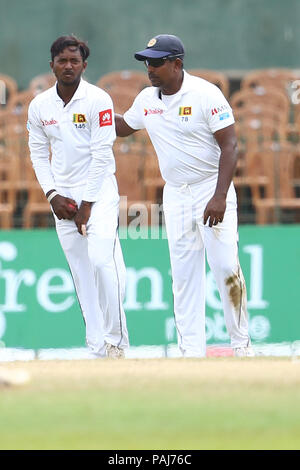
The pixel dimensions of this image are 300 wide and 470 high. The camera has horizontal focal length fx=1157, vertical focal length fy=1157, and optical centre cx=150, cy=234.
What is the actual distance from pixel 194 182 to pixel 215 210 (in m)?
0.33

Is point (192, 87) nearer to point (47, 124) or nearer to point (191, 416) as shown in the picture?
point (47, 124)

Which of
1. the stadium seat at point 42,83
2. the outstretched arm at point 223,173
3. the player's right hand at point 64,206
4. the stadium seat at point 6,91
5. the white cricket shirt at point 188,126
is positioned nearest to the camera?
the outstretched arm at point 223,173

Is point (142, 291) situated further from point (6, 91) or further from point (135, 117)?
point (6, 91)

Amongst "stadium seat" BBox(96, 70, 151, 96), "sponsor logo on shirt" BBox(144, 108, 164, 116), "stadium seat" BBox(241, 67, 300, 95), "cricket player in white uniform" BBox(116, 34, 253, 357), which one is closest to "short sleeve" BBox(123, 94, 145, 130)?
"cricket player in white uniform" BBox(116, 34, 253, 357)

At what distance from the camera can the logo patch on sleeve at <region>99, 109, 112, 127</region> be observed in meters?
7.63

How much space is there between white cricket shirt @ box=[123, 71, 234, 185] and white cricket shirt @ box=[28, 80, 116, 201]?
12.1 inches

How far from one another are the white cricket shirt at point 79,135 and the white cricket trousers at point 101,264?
10 centimetres

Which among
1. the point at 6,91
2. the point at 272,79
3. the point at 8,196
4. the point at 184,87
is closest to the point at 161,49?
the point at 184,87

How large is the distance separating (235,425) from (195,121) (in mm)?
3232

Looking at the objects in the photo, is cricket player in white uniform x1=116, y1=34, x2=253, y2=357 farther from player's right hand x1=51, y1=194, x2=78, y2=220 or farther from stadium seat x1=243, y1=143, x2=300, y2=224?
stadium seat x1=243, y1=143, x2=300, y2=224

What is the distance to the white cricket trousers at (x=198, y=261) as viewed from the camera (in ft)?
25.0

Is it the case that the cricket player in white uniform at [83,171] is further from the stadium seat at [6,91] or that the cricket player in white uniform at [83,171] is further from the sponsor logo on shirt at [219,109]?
the stadium seat at [6,91]

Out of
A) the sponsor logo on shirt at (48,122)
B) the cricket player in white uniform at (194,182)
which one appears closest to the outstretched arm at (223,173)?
the cricket player in white uniform at (194,182)

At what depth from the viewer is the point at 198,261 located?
25.4ft
